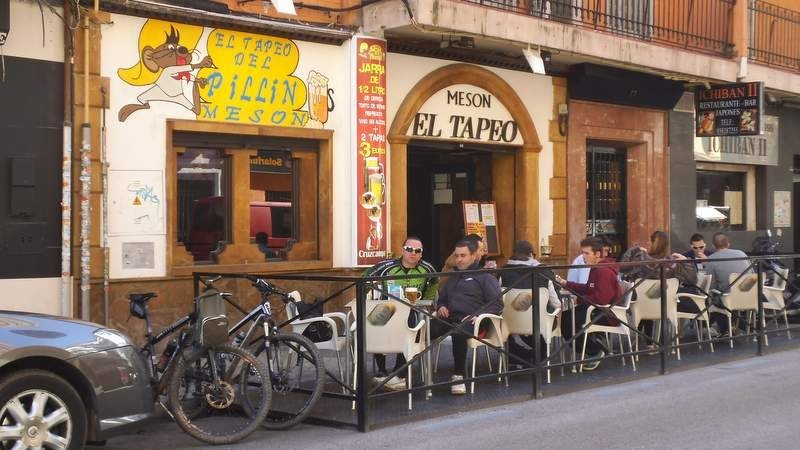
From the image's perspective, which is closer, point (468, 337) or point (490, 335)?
point (468, 337)

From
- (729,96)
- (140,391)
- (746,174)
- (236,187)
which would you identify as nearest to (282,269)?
(236,187)

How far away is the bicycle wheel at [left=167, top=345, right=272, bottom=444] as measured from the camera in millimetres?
7090

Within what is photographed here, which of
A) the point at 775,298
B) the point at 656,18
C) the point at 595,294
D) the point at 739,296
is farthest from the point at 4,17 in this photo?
the point at 656,18

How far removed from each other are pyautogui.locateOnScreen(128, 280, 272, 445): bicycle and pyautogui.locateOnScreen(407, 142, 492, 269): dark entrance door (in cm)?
830

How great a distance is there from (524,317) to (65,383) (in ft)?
14.9

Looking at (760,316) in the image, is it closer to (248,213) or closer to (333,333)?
(333,333)

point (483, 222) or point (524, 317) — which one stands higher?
point (483, 222)

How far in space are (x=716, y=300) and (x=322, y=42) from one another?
554 centimetres

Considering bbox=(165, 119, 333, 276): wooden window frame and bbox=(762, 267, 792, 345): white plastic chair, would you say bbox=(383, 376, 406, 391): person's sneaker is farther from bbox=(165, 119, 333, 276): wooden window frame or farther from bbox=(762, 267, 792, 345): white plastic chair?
bbox=(762, 267, 792, 345): white plastic chair

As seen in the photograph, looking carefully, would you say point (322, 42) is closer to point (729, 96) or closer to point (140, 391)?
point (140, 391)

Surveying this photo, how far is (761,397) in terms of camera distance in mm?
8836

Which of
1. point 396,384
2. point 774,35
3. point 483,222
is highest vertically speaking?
point 774,35

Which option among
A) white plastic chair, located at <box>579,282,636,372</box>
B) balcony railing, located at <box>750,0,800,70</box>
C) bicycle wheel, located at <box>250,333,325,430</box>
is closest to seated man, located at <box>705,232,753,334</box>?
white plastic chair, located at <box>579,282,636,372</box>

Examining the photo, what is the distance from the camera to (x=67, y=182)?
10.0 m
